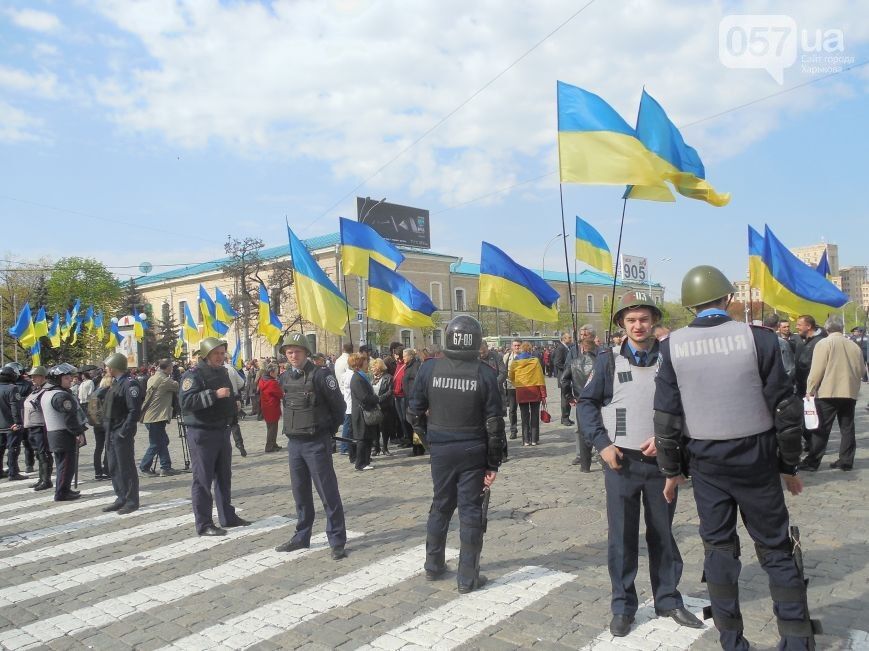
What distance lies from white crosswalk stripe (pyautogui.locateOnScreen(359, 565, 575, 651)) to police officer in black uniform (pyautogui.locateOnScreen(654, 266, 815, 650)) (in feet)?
4.83

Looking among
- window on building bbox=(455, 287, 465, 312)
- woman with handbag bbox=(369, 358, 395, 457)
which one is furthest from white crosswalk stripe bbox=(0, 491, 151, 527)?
window on building bbox=(455, 287, 465, 312)

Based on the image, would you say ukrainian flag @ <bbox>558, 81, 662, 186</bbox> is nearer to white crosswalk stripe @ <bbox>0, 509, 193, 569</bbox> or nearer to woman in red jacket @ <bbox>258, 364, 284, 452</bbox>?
white crosswalk stripe @ <bbox>0, 509, 193, 569</bbox>

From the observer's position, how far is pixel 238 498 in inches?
344

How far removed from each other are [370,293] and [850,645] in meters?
10.4

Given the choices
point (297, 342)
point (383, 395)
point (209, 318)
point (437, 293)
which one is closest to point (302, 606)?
point (297, 342)

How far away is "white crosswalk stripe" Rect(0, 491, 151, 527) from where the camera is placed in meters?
8.09

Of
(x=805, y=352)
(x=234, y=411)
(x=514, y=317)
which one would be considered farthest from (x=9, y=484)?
(x=514, y=317)

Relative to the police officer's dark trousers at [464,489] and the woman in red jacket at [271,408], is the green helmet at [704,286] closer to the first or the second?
the police officer's dark trousers at [464,489]

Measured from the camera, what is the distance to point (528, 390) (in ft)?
38.8

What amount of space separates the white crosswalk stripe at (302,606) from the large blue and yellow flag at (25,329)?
2828 cm

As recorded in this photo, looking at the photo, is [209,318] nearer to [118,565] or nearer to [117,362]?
[117,362]

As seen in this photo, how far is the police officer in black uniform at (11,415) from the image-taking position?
11055 millimetres

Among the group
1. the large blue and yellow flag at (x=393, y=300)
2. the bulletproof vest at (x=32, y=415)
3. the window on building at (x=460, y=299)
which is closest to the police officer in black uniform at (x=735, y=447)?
the large blue and yellow flag at (x=393, y=300)

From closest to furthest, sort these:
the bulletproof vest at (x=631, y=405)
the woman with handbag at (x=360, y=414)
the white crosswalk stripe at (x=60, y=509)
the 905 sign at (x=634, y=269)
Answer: the bulletproof vest at (x=631, y=405) < the white crosswalk stripe at (x=60, y=509) < the woman with handbag at (x=360, y=414) < the 905 sign at (x=634, y=269)
